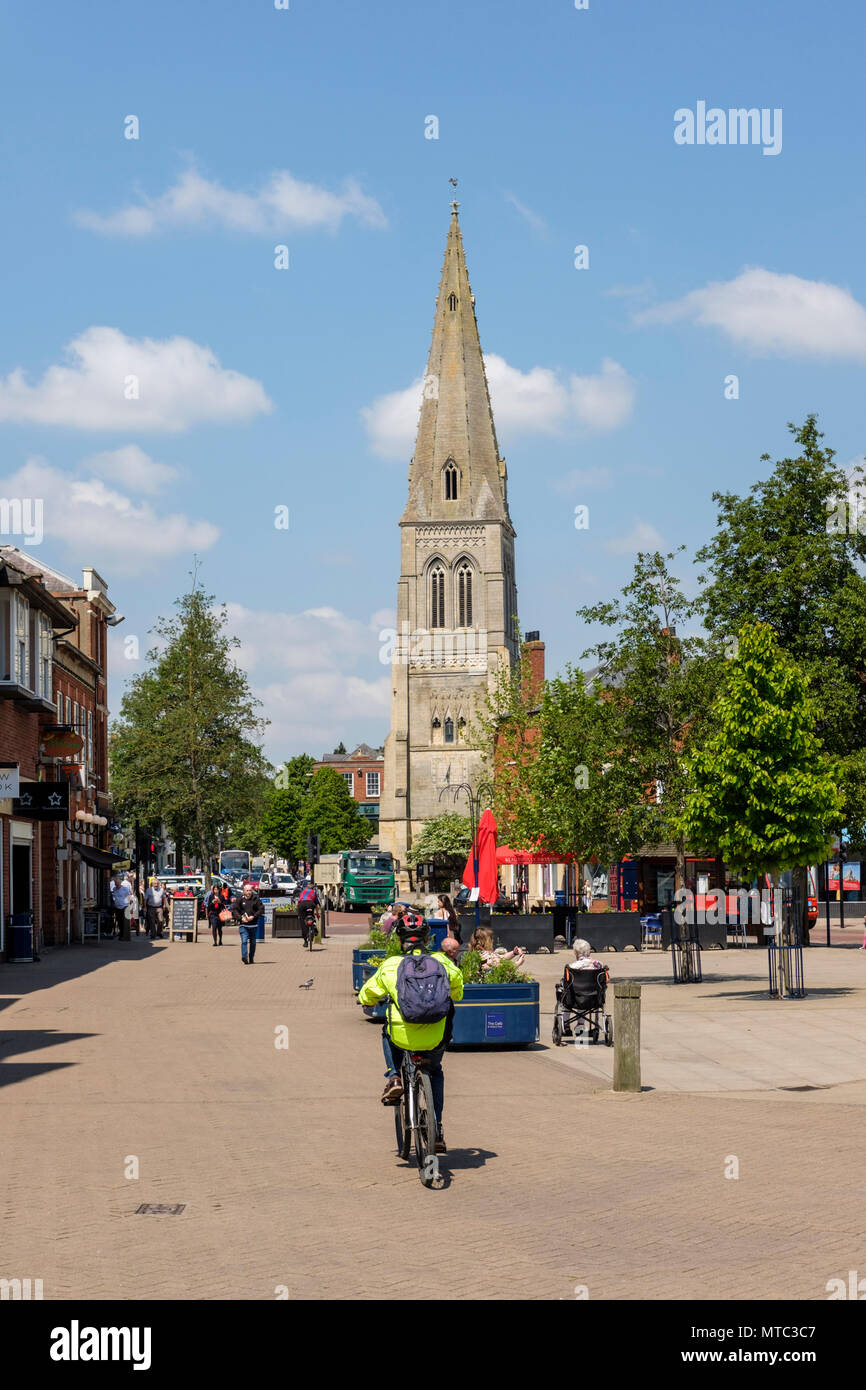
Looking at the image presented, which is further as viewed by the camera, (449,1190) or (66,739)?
(66,739)

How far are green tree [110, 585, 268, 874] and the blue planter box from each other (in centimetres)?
4677

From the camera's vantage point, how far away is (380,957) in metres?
21.0

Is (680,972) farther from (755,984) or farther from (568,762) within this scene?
(568,762)

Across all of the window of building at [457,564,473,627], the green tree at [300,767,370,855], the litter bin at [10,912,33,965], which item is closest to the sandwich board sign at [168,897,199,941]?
the litter bin at [10,912,33,965]

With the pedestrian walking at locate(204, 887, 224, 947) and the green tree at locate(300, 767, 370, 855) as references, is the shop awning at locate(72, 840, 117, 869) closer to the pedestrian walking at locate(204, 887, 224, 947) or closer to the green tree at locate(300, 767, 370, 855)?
the pedestrian walking at locate(204, 887, 224, 947)

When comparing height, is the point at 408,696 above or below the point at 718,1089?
above

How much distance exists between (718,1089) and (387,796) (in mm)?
104291

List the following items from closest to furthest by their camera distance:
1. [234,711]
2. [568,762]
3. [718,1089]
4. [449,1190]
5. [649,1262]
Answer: [649,1262] < [449,1190] < [718,1089] < [568,762] < [234,711]

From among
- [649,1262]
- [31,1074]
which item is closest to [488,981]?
[31,1074]

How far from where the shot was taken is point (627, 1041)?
14867 mm

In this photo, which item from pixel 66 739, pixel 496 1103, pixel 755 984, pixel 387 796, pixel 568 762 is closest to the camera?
pixel 496 1103

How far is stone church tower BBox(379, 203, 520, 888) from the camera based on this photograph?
120 m

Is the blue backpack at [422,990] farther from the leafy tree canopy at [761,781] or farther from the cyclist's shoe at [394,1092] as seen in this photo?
the leafy tree canopy at [761,781]

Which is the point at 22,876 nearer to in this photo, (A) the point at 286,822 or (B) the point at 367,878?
(B) the point at 367,878
